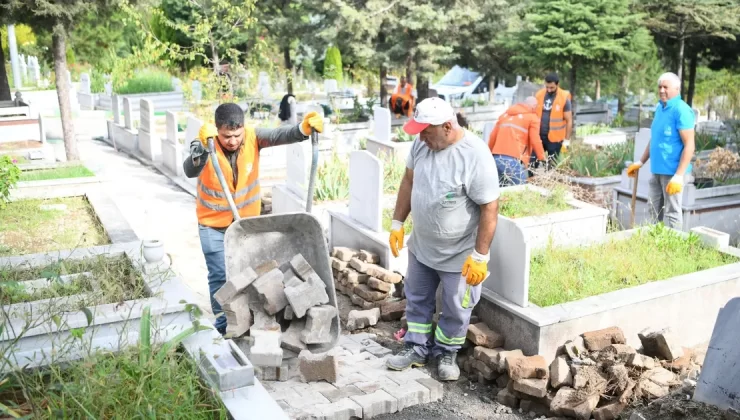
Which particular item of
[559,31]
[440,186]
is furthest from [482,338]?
[559,31]

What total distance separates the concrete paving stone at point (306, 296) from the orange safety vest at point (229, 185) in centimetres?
79

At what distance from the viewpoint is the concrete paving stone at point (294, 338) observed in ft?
16.1

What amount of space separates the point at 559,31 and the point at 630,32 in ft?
5.82

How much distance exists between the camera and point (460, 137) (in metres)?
4.83

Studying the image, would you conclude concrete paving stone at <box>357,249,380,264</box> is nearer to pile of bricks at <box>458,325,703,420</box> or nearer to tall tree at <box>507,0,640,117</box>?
pile of bricks at <box>458,325,703,420</box>

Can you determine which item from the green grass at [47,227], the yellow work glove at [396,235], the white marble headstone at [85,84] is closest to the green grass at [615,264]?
the yellow work glove at [396,235]

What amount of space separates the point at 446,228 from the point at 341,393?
4.14 feet

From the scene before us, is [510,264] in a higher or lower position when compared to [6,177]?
lower

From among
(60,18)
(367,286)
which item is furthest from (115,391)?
(60,18)

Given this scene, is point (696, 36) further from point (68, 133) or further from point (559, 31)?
point (68, 133)

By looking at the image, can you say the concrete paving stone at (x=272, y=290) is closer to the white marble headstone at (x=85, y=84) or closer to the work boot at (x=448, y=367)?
the work boot at (x=448, y=367)

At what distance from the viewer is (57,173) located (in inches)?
359

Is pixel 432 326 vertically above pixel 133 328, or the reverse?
pixel 133 328

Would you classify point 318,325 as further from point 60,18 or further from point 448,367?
point 60,18
